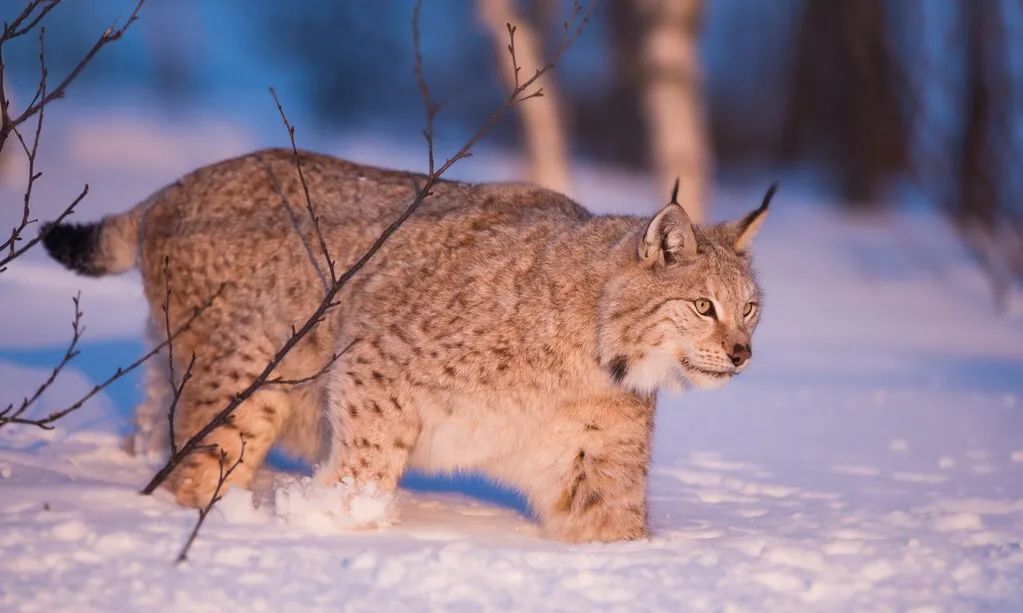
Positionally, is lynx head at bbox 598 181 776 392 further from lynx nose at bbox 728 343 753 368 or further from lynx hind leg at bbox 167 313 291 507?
lynx hind leg at bbox 167 313 291 507

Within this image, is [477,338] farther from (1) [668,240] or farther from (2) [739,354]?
(2) [739,354]

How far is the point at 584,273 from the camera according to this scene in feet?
15.3

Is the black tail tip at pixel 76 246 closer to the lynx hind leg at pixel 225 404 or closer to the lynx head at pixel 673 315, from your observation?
the lynx hind leg at pixel 225 404

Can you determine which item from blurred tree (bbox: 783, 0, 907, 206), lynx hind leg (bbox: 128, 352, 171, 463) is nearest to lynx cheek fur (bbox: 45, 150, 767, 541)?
lynx hind leg (bbox: 128, 352, 171, 463)

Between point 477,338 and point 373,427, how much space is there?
0.46m

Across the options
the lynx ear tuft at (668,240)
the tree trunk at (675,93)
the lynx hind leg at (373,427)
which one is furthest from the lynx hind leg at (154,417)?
the tree trunk at (675,93)

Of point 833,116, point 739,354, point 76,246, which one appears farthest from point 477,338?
point 833,116

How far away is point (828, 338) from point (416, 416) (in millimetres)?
6447

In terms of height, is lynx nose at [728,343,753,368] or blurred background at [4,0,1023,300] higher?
blurred background at [4,0,1023,300]

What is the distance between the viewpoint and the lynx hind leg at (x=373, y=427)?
453cm

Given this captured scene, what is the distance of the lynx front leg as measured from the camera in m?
4.59

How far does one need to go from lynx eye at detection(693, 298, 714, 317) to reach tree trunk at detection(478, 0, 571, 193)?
10.6 meters

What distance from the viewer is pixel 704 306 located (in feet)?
14.7

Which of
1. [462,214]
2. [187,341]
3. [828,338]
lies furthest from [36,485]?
[828,338]
